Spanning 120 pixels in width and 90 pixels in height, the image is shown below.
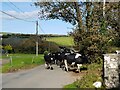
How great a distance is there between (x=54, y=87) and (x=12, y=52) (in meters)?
60.7

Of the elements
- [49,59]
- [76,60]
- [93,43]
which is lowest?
[49,59]

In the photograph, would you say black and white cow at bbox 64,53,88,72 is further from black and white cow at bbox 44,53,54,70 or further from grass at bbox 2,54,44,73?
grass at bbox 2,54,44,73

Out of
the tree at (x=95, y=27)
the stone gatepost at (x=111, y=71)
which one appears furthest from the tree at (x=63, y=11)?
the stone gatepost at (x=111, y=71)

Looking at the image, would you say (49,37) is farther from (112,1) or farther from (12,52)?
(112,1)

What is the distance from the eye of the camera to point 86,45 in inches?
1228

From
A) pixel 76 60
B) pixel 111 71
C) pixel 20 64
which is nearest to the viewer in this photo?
pixel 111 71

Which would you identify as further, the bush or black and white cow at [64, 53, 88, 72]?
the bush

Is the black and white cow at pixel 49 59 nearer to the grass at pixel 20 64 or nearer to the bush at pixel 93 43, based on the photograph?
the grass at pixel 20 64

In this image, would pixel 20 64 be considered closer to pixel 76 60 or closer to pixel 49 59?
pixel 49 59

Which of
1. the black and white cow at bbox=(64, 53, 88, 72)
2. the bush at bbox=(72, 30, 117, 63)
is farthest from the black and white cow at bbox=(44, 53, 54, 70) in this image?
the black and white cow at bbox=(64, 53, 88, 72)

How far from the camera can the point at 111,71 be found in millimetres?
17266

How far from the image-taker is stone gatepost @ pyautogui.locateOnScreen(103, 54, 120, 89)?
16.9m

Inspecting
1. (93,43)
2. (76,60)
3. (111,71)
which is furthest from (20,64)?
(111,71)

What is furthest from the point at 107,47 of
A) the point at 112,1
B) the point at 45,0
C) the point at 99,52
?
the point at 45,0
